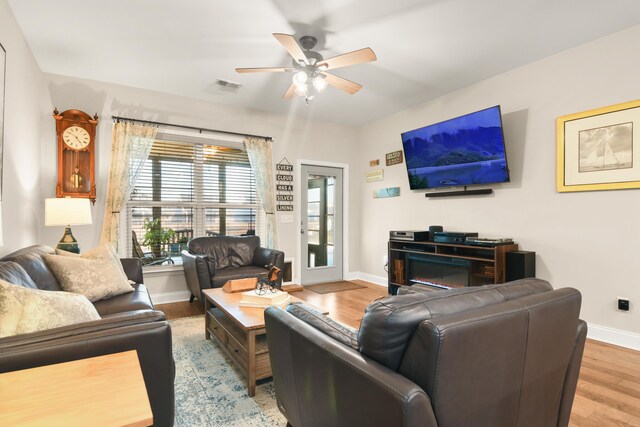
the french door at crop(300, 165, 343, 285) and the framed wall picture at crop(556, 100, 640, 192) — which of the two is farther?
the french door at crop(300, 165, 343, 285)

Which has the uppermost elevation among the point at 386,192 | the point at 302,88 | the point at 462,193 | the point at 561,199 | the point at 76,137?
the point at 302,88

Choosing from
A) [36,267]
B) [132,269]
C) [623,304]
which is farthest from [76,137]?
[623,304]

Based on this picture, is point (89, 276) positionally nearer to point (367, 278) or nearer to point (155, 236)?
point (155, 236)

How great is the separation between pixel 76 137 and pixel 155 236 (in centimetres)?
143

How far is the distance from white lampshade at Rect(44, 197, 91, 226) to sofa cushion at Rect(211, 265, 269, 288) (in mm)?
1330

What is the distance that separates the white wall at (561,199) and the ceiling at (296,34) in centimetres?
→ 20

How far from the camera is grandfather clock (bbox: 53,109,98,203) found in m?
3.65

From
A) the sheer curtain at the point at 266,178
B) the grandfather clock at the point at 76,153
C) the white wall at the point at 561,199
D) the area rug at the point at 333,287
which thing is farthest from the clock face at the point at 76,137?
the white wall at the point at 561,199

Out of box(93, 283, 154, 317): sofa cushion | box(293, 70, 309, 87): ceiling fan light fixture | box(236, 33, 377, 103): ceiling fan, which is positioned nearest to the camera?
box(93, 283, 154, 317): sofa cushion

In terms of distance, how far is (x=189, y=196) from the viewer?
14.9 ft

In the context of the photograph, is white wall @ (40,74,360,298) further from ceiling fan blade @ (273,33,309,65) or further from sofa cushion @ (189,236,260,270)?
ceiling fan blade @ (273,33,309,65)

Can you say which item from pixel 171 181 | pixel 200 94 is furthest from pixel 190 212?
pixel 200 94

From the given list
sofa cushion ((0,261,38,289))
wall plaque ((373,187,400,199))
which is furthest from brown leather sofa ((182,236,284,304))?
wall plaque ((373,187,400,199))

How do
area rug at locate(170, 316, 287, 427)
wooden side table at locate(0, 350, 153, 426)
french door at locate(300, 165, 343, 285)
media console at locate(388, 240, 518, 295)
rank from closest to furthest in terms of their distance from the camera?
1. wooden side table at locate(0, 350, 153, 426)
2. area rug at locate(170, 316, 287, 427)
3. media console at locate(388, 240, 518, 295)
4. french door at locate(300, 165, 343, 285)
